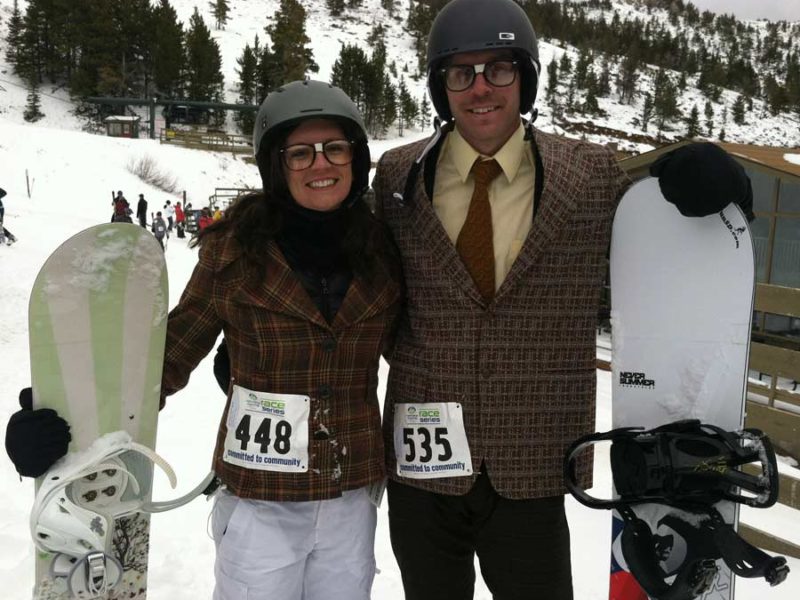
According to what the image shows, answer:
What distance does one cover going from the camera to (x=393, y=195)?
200cm

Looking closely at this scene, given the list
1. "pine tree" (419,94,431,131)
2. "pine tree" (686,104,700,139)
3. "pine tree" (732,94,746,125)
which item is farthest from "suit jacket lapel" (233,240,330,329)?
"pine tree" (732,94,746,125)

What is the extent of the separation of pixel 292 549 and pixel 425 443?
50cm

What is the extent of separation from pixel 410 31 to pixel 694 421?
76996 millimetres

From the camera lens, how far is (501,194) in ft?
6.32

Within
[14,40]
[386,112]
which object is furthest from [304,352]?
[14,40]

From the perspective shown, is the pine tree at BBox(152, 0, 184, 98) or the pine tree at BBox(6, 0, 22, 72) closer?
the pine tree at BBox(6, 0, 22, 72)

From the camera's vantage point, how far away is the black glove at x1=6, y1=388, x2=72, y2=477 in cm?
171

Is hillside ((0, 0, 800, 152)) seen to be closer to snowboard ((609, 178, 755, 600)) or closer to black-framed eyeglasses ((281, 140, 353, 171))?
black-framed eyeglasses ((281, 140, 353, 171))

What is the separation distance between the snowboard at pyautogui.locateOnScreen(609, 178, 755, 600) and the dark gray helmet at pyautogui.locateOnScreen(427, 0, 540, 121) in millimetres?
554

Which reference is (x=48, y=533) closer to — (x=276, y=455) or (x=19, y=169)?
(x=276, y=455)

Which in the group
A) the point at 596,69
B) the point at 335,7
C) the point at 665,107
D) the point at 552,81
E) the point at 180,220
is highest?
the point at 335,7

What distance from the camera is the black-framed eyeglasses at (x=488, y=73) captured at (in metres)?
1.91

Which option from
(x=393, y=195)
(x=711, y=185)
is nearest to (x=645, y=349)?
(x=711, y=185)

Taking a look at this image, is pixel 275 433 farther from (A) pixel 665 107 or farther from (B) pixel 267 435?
(A) pixel 665 107
